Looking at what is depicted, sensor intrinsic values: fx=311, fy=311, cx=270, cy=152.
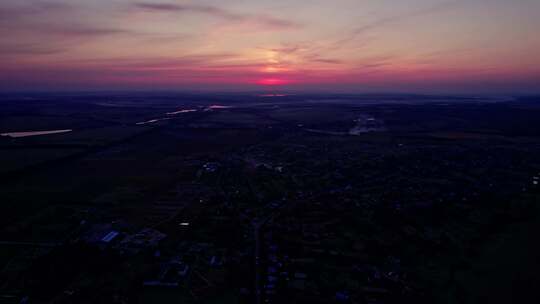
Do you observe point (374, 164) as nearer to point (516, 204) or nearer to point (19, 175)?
point (516, 204)

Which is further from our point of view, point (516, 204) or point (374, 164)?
point (374, 164)

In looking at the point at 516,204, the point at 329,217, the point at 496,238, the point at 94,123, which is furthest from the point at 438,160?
the point at 94,123

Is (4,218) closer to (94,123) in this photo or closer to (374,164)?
(374,164)

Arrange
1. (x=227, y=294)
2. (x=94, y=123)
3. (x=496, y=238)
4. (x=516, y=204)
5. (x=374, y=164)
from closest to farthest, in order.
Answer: (x=227, y=294) < (x=496, y=238) < (x=516, y=204) < (x=374, y=164) < (x=94, y=123)

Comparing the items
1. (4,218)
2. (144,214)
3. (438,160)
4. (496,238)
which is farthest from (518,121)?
(4,218)

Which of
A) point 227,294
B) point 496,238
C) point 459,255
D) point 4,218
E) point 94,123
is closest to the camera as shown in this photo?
point 227,294

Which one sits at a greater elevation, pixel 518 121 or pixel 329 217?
Answer: pixel 518 121
